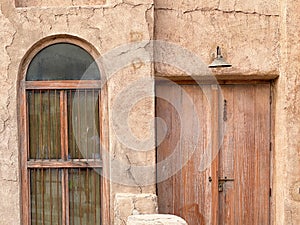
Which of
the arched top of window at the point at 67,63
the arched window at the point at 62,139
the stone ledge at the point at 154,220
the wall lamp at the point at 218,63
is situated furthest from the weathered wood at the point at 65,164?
the wall lamp at the point at 218,63

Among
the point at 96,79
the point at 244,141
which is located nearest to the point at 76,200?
the point at 96,79

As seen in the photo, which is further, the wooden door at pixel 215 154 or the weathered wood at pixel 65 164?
the wooden door at pixel 215 154

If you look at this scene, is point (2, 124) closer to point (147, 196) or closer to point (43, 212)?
point (43, 212)

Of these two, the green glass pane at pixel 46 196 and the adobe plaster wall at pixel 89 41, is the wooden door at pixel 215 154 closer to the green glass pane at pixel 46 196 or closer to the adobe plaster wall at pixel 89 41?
the adobe plaster wall at pixel 89 41

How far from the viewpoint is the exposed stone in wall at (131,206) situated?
4.02m

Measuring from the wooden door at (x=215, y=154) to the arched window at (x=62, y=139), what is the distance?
68 centimetres

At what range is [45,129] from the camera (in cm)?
421

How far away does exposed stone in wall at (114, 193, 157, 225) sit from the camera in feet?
13.2

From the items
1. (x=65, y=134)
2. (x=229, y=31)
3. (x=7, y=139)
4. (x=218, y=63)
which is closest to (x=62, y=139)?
(x=65, y=134)

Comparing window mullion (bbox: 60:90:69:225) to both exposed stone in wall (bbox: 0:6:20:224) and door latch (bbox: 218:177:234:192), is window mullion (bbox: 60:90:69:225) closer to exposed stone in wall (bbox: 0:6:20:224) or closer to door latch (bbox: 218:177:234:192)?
exposed stone in wall (bbox: 0:6:20:224)

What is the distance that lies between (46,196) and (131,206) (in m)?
0.83

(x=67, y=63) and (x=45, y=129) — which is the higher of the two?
(x=67, y=63)

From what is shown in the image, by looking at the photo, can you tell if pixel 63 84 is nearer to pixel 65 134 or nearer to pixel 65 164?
pixel 65 134

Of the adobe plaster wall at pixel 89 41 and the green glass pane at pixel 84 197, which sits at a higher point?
the adobe plaster wall at pixel 89 41
